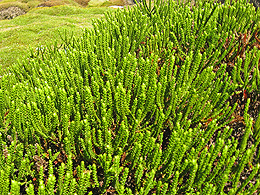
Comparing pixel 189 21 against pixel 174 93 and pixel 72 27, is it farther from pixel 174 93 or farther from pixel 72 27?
pixel 72 27

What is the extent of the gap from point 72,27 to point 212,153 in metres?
17.8

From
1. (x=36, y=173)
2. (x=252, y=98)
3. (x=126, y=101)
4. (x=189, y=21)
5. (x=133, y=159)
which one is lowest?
(x=36, y=173)

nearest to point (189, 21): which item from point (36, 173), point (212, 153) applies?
point (212, 153)

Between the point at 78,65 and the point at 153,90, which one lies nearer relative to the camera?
the point at 153,90

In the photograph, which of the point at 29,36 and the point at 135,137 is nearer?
the point at 135,137

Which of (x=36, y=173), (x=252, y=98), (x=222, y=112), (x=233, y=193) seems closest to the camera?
(x=233, y=193)

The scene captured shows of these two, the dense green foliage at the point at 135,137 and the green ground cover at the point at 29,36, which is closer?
the dense green foliage at the point at 135,137

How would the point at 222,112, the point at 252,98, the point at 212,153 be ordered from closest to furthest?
1. the point at 212,153
2. the point at 222,112
3. the point at 252,98

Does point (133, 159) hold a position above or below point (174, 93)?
below

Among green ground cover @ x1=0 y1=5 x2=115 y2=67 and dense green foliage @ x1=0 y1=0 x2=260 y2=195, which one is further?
green ground cover @ x1=0 y1=5 x2=115 y2=67

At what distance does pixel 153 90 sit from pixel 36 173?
1.96 metres

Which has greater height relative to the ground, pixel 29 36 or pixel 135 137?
pixel 29 36

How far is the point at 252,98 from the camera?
3.36 meters

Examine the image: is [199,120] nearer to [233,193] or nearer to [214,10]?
[233,193]
